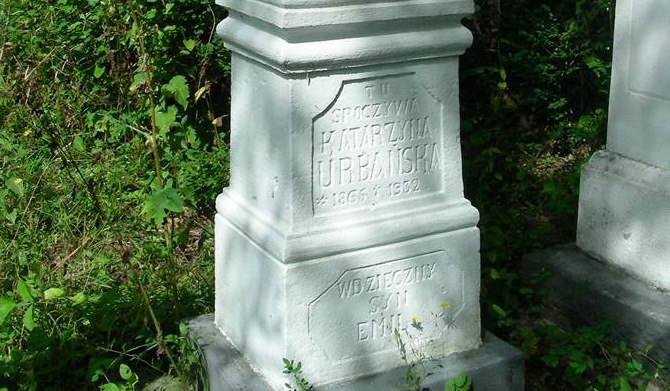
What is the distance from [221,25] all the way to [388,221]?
82 centimetres

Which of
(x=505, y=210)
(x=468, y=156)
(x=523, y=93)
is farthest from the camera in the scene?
(x=523, y=93)

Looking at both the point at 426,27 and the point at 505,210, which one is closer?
the point at 426,27

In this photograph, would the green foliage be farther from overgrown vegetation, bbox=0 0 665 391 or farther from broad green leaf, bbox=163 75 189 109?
broad green leaf, bbox=163 75 189 109

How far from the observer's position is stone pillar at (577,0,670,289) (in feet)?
12.8

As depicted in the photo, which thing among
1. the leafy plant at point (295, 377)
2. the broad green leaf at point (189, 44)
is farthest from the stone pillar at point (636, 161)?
the broad green leaf at point (189, 44)

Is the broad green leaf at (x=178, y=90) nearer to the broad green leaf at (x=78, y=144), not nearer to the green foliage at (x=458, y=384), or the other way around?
the broad green leaf at (x=78, y=144)

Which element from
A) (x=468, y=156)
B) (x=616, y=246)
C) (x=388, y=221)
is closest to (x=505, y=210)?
(x=468, y=156)

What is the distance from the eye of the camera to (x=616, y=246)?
4137 mm

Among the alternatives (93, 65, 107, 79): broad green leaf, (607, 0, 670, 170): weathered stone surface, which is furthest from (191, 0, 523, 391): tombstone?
(93, 65, 107, 79): broad green leaf

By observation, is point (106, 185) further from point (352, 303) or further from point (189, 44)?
point (352, 303)

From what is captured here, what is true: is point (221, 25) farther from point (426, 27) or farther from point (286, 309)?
point (286, 309)

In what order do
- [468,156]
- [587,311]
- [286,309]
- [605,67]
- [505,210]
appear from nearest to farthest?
[286,309] → [587,311] → [505,210] → [468,156] → [605,67]

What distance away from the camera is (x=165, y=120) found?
512 cm

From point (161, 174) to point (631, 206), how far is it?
7.14 feet
